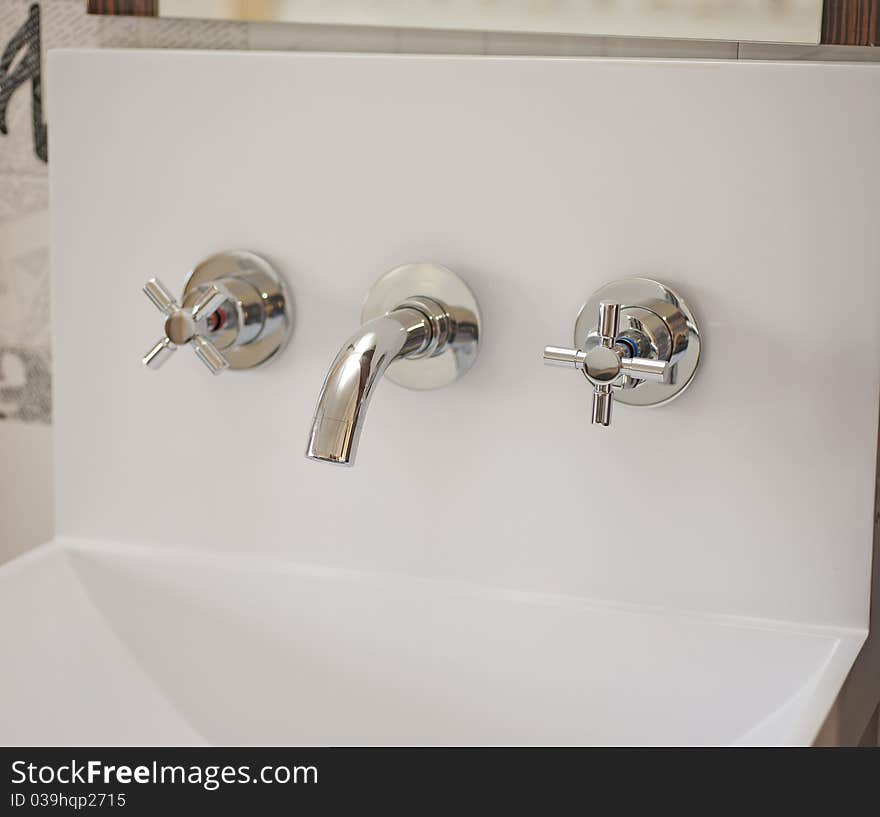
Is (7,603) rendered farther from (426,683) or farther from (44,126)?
(44,126)

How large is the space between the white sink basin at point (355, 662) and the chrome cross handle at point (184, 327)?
18cm

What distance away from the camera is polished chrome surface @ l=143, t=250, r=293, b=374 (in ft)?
2.09

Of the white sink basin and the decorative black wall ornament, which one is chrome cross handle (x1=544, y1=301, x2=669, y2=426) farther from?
the decorative black wall ornament

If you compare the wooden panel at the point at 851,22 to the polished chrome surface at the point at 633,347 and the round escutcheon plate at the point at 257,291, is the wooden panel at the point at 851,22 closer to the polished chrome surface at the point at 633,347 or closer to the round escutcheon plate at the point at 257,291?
the polished chrome surface at the point at 633,347

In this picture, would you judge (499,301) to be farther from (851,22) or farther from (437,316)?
(851,22)

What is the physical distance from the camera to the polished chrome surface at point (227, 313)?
2.09 ft

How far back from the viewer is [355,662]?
698 millimetres

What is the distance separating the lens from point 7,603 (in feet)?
2.25

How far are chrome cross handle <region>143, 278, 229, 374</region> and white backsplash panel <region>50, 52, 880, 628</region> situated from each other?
83 mm

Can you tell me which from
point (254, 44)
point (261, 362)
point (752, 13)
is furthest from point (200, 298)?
point (752, 13)

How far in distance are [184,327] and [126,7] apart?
0.29 meters

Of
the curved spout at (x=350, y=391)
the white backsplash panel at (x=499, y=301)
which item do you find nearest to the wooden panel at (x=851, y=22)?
the white backsplash panel at (x=499, y=301)

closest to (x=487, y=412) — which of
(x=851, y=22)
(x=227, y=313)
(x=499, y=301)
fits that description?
(x=499, y=301)

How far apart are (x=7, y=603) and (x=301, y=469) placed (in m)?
0.21
